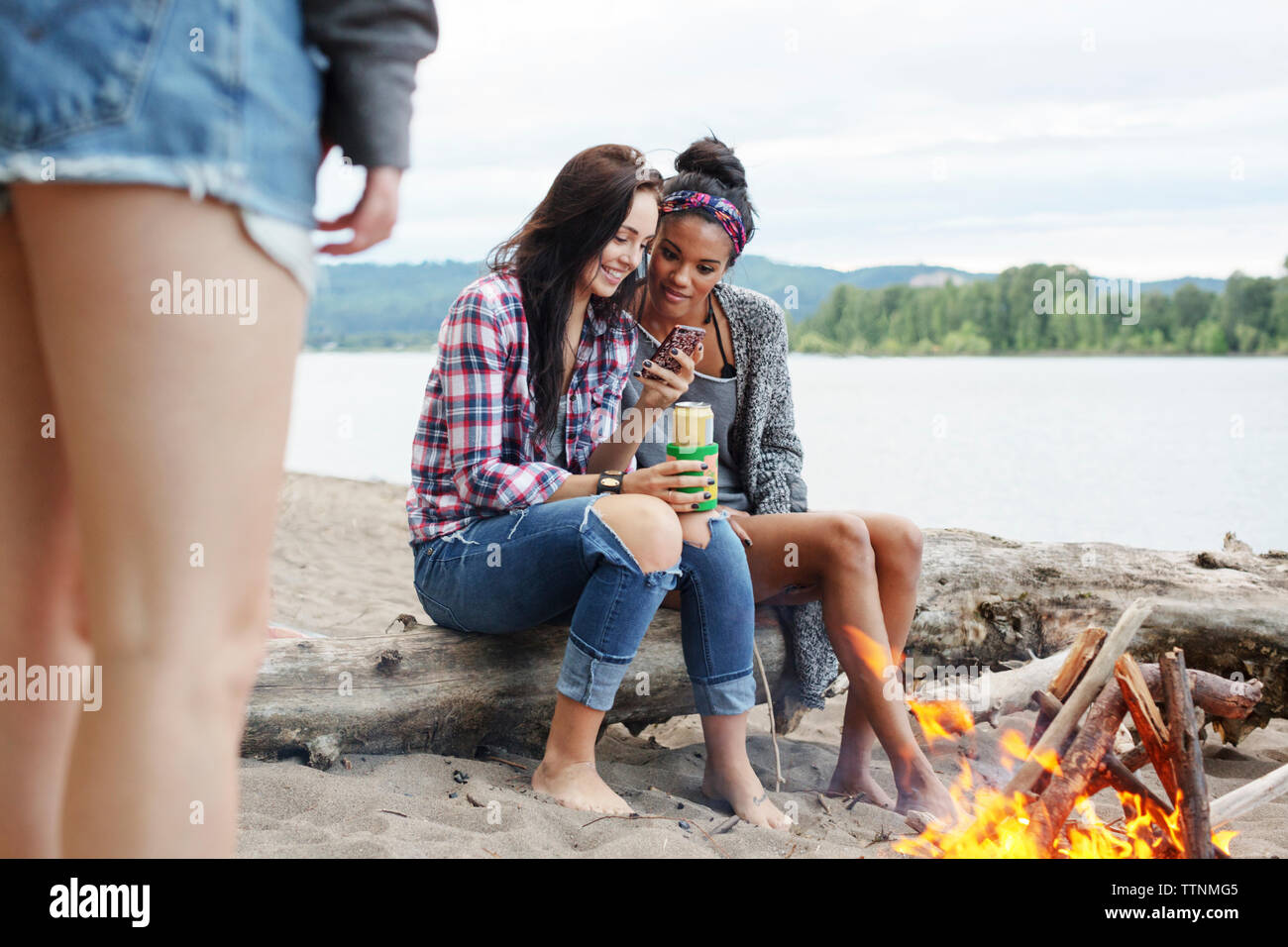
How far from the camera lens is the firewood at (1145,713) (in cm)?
212

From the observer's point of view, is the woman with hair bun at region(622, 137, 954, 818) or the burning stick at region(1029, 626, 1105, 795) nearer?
the burning stick at region(1029, 626, 1105, 795)

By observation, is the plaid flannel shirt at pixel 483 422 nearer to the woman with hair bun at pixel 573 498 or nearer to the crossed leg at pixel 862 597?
the woman with hair bun at pixel 573 498

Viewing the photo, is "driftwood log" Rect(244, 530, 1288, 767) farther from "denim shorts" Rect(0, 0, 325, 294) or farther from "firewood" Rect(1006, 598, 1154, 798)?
"denim shorts" Rect(0, 0, 325, 294)

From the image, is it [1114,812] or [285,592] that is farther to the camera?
[285,592]

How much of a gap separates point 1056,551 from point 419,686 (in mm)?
2238

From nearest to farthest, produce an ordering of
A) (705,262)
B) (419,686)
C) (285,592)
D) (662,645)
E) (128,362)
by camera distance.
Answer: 1. (128,362)
2. (419,686)
3. (662,645)
4. (705,262)
5. (285,592)

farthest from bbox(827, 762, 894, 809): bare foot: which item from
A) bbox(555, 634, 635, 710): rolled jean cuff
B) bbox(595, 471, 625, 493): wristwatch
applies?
bbox(595, 471, 625, 493): wristwatch

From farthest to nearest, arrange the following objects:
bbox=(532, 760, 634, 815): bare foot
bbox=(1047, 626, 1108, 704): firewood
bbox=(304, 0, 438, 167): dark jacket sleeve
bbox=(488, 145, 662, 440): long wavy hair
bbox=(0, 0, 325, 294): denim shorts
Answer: bbox=(488, 145, 662, 440): long wavy hair
bbox=(532, 760, 634, 815): bare foot
bbox=(1047, 626, 1108, 704): firewood
bbox=(304, 0, 438, 167): dark jacket sleeve
bbox=(0, 0, 325, 294): denim shorts

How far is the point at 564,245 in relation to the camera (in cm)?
283

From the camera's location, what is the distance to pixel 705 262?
129 inches

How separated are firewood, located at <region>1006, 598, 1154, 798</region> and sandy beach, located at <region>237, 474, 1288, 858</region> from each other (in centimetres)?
37

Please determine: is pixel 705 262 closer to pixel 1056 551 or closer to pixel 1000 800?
pixel 1056 551

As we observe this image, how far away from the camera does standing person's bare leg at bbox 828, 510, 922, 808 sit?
2.90m
